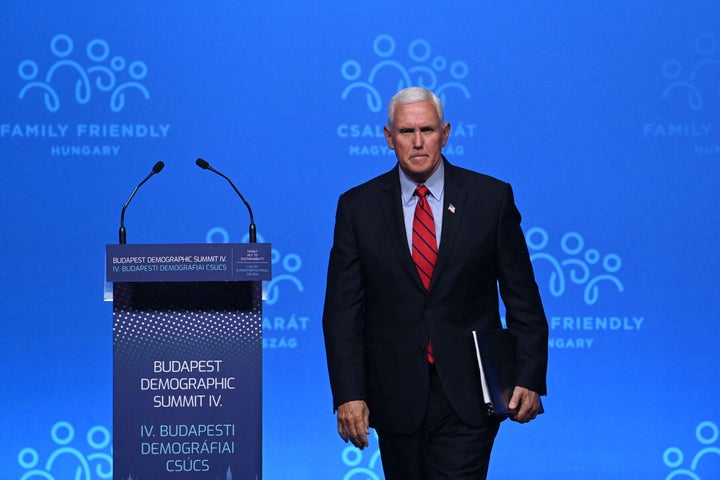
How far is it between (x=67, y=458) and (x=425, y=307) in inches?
98.4

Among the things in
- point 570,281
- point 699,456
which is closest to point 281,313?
point 570,281

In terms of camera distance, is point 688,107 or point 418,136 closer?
point 418,136

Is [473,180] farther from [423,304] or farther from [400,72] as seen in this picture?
[400,72]

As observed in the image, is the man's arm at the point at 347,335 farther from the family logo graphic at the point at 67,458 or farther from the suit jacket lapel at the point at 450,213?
the family logo graphic at the point at 67,458

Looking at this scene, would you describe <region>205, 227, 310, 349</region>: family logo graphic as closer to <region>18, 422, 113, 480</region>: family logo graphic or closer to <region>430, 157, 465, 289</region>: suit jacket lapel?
<region>18, 422, 113, 480</region>: family logo graphic

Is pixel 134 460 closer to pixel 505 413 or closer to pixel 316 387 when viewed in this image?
pixel 505 413

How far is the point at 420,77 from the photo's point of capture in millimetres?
4719

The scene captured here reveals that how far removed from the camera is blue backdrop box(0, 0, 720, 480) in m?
4.70

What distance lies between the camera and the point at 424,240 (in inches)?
120

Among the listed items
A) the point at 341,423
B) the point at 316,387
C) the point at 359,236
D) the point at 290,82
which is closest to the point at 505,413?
the point at 341,423

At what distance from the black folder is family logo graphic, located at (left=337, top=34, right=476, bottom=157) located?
1.86m

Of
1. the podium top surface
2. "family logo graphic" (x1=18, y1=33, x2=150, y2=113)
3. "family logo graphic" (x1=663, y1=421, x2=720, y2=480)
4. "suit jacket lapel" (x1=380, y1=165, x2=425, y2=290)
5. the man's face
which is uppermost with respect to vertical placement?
"family logo graphic" (x1=18, y1=33, x2=150, y2=113)

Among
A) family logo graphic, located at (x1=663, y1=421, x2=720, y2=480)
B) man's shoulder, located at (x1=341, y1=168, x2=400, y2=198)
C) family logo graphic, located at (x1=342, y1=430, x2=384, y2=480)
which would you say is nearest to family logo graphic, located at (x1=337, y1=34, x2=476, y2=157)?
family logo graphic, located at (x1=342, y1=430, x2=384, y2=480)

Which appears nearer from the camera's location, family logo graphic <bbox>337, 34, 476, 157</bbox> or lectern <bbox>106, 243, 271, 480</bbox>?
lectern <bbox>106, 243, 271, 480</bbox>
